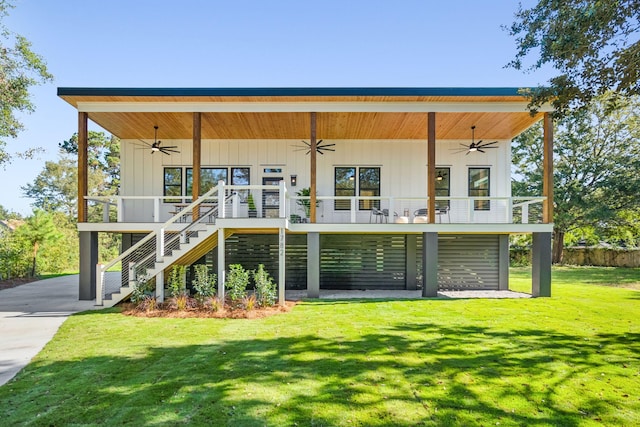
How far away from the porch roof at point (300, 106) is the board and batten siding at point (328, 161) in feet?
5.51

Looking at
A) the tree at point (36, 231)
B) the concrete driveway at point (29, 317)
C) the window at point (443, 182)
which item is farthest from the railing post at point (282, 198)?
the tree at point (36, 231)

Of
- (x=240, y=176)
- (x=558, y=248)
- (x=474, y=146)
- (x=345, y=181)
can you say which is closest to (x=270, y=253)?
(x=240, y=176)

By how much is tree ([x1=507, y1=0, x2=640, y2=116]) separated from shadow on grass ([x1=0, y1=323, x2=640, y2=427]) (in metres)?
4.70

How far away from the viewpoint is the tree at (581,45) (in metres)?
6.55

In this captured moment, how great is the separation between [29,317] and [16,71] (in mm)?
12371

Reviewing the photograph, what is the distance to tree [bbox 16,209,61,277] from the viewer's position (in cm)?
1675

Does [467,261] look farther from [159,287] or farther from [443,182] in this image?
[159,287]

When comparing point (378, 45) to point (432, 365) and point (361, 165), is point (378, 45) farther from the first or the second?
point (432, 365)

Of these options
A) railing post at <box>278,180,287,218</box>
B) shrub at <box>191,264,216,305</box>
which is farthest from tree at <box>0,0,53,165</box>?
railing post at <box>278,180,287,218</box>

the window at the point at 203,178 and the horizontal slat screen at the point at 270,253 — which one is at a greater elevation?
the window at the point at 203,178

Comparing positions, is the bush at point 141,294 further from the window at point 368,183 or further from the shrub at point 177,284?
the window at point 368,183

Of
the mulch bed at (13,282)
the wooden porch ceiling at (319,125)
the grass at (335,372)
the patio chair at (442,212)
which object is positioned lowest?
the mulch bed at (13,282)

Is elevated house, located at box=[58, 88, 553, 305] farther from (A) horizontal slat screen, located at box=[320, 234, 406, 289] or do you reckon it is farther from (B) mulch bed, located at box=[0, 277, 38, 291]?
(B) mulch bed, located at box=[0, 277, 38, 291]

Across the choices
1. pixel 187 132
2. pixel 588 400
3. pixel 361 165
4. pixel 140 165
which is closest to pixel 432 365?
pixel 588 400
